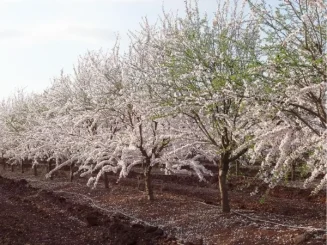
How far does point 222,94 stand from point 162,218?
572cm

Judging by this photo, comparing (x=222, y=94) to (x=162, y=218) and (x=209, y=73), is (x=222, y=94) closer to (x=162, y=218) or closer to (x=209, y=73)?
(x=209, y=73)

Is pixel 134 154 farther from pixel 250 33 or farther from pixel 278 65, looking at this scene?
pixel 278 65

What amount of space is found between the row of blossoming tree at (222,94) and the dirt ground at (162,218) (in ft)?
4.04

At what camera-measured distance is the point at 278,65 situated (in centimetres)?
796

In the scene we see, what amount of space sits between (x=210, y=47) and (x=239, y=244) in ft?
17.9

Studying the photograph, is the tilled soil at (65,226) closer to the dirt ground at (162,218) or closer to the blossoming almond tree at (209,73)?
the dirt ground at (162,218)

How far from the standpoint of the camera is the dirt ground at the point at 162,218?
1074 cm

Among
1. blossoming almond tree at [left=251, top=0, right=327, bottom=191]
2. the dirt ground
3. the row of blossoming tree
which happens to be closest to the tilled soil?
the dirt ground

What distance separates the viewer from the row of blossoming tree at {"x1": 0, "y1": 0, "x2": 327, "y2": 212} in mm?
8141

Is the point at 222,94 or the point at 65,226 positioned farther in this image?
the point at 65,226

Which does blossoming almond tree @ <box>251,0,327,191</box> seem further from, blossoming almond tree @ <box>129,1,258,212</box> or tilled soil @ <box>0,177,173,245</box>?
tilled soil @ <box>0,177,173,245</box>

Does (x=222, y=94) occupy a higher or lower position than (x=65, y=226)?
higher

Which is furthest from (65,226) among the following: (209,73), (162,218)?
(209,73)

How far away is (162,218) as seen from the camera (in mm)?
13617
